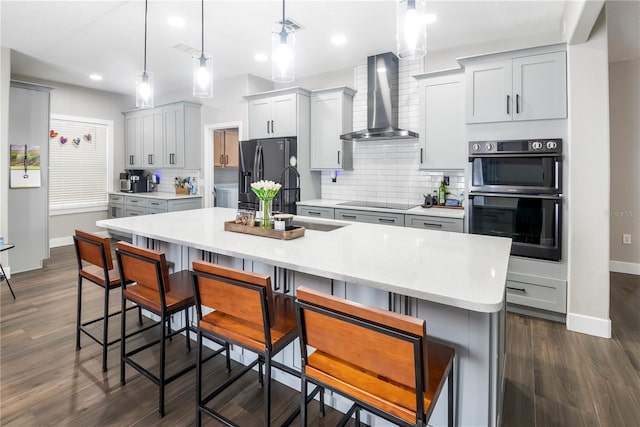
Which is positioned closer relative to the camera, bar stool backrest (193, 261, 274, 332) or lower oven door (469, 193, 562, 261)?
bar stool backrest (193, 261, 274, 332)

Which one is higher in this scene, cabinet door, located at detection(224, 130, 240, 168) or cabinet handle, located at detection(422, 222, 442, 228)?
cabinet door, located at detection(224, 130, 240, 168)

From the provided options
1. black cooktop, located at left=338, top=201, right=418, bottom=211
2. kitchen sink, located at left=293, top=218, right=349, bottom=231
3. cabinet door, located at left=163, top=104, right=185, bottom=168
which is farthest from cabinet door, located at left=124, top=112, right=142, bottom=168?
kitchen sink, located at left=293, top=218, right=349, bottom=231

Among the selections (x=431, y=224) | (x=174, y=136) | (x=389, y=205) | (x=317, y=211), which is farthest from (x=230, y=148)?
(x=431, y=224)

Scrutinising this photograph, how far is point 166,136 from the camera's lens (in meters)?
6.12

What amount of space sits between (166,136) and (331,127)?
318cm

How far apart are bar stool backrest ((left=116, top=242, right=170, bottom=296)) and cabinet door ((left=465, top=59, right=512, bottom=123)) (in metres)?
2.96

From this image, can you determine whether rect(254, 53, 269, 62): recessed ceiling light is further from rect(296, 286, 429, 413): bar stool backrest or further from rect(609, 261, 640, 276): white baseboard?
rect(609, 261, 640, 276): white baseboard

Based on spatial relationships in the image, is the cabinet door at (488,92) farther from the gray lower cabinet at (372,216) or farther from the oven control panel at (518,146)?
the gray lower cabinet at (372,216)

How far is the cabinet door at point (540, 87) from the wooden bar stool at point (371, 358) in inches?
104

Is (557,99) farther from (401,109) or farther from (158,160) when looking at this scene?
(158,160)

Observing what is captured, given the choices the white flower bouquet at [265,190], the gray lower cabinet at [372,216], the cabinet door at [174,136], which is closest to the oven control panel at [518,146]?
the gray lower cabinet at [372,216]

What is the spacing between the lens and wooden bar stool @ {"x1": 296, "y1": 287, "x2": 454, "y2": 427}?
108cm

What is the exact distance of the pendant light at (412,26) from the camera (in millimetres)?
1857

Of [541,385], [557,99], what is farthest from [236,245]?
[557,99]
